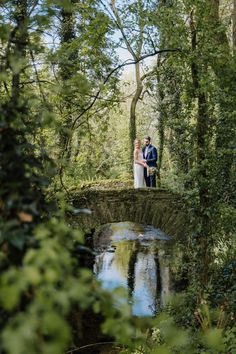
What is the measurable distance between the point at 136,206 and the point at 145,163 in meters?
2.60

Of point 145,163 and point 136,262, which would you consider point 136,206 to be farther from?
point 136,262

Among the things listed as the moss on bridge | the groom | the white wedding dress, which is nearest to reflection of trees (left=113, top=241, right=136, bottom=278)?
the white wedding dress

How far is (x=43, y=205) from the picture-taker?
165cm

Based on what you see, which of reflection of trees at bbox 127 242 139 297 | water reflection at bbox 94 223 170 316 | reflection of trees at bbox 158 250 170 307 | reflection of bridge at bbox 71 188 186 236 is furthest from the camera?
reflection of trees at bbox 127 242 139 297

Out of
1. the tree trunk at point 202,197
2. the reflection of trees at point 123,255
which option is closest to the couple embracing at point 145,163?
the reflection of trees at point 123,255

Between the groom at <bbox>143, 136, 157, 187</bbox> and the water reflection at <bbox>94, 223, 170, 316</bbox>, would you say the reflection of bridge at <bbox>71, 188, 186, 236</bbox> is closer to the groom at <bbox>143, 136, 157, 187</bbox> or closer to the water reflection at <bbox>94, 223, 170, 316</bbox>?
the groom at <bbox>143, 136, 157, 187</bbox>

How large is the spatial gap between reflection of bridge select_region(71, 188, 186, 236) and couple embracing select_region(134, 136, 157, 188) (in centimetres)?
186

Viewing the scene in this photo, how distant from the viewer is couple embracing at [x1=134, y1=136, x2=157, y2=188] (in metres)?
11.5

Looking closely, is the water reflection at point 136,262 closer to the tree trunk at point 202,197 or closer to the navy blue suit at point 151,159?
the navy blue suit at point 151,159

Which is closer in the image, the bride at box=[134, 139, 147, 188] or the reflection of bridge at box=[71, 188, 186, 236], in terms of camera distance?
the reflection of bridge at box=[71, 188, 186, 236]

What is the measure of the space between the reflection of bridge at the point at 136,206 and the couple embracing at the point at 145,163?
1.86 m

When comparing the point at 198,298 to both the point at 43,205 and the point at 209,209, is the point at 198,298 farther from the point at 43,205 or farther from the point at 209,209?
the point at 43,205

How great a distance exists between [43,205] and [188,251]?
22.0ft

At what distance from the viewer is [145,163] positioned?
11.8 meters
